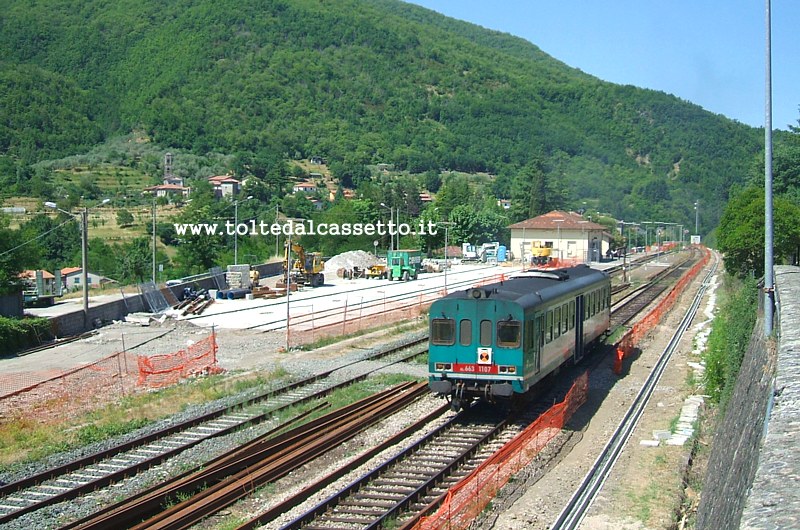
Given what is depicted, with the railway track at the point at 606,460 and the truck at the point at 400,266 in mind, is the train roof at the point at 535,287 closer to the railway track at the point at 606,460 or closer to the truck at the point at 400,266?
the railway track at the point at 606,460

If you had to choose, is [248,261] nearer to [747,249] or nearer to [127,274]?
[127,274]

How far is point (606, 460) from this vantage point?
14.9 meters

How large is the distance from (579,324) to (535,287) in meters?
3.57

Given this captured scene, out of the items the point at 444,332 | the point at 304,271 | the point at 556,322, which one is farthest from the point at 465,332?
the point at 304,271

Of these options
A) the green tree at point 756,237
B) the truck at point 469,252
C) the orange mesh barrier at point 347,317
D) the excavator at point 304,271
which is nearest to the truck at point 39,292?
the orange mesh barrier at point 347,317

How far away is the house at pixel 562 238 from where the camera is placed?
75562mm

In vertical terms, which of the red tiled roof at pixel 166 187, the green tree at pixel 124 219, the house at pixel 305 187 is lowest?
the green tree at pixel 124 219

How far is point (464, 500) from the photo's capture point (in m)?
12.3

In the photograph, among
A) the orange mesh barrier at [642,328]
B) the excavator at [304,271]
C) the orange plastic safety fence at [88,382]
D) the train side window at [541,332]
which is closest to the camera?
the train side window at [541,332]

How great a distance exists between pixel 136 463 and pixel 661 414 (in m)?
11.7

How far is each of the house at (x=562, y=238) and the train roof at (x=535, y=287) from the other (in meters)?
50.3

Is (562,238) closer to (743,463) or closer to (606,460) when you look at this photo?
(606,460)

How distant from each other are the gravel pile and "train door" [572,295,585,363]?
43121mm

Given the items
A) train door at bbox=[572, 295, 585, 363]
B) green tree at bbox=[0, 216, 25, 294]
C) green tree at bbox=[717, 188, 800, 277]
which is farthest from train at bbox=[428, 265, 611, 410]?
green tree at bbox=[0, 216, 25, 294]
